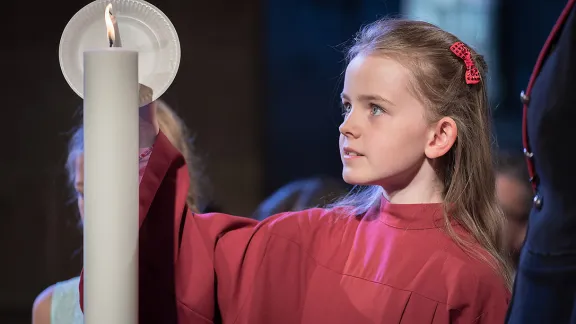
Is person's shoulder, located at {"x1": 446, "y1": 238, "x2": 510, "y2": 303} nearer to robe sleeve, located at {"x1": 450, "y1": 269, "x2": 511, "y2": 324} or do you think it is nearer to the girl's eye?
robe sleeve, located at {"x1": 450, "y1": 269, "x2": 511, "y2": 324}

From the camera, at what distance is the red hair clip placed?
135 centimetres

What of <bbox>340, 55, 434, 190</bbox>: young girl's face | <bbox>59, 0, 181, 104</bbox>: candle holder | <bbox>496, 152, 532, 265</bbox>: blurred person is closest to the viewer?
<bbox>59, 0, 181, 104</bbox>: candle holder

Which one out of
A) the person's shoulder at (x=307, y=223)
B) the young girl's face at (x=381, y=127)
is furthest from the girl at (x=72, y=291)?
the young girl's face at (x=381, y=127)

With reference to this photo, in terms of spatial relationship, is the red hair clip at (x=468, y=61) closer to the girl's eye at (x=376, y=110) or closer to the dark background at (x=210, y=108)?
the girl's eye at (x=376, y=110)

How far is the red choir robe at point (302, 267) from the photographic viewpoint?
3.84 feet

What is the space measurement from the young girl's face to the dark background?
1.28 metres

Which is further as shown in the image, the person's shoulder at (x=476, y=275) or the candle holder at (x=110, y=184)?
the person's shoulder at (x=476, y=275)

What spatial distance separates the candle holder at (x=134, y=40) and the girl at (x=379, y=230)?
0.24 metres

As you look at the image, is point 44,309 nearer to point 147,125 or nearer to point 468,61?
point 147,125

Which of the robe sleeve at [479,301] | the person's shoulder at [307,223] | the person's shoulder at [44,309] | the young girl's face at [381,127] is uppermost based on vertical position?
the young girl's face at [381,127]

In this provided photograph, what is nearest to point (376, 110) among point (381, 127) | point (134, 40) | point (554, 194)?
point (381, 127)

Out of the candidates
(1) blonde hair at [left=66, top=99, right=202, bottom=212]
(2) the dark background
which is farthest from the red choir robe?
(2) the dark background

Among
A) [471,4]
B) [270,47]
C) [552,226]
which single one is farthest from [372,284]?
[471,4]

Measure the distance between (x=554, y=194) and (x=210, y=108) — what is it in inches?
96.7
